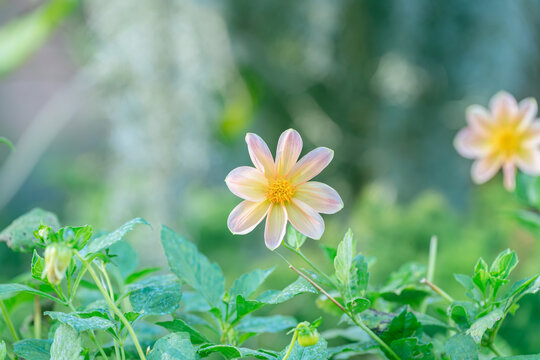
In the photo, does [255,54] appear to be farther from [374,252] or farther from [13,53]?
[374,252]

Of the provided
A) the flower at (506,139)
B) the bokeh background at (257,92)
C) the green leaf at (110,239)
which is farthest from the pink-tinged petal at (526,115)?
the bokeh background at (257,92)

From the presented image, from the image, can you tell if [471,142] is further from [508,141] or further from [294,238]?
[294,238]

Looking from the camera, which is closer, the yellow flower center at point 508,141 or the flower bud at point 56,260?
the flower bud at point 56,260

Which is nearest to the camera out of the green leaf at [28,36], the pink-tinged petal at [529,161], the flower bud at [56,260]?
the flower bud at [56,260]

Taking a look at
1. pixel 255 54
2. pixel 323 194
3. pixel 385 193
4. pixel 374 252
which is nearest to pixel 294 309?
pixel 374 252

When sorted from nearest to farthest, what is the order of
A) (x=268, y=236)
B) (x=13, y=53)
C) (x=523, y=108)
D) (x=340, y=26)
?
(x=268, y=236) → (x=523, y=108) → (x=13, y=53) → (x=340, y=26)

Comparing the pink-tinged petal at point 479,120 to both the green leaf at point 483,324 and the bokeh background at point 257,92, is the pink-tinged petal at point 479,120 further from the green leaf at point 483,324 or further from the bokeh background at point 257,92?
the bokeh background at point 257,92

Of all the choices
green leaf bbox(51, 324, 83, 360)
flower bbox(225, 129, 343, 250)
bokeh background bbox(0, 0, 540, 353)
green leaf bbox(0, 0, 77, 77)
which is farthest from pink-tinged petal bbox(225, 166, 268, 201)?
green leaf bbox(0, 0, 77, 77)
